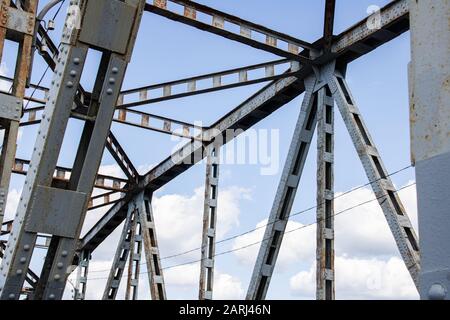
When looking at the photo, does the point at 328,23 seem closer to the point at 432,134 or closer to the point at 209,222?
the point at 209,222

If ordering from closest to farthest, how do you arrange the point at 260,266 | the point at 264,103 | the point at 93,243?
the point at 260,266, the point at 264,103, the point at 93,243

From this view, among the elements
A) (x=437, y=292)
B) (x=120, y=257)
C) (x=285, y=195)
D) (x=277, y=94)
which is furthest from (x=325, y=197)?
(x=120, y=257)

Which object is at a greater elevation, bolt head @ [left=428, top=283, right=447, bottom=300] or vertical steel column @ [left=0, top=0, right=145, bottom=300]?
vertical steel column @ [left=0, top=0, right=145, bottom=300]

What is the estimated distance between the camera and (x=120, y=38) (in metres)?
5.30

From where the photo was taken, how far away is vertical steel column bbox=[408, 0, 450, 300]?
2340 mm

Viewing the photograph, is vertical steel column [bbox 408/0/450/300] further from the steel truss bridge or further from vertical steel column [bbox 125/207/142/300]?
vertical steel column [bbox 125/207/142/300]

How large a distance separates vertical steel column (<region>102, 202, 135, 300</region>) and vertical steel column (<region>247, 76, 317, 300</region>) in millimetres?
9966

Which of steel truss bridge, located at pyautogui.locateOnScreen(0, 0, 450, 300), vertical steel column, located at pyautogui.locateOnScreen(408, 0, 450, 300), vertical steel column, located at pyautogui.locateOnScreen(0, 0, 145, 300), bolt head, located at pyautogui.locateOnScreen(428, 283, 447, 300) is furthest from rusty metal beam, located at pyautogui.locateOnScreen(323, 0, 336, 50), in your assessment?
bolt head, located at pyautogui.locateOnScreen(428, 283, 447, 300)

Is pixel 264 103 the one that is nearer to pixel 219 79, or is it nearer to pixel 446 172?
pixel 219 79

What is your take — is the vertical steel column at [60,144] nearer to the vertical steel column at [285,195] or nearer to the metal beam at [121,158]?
the vertical steel column at [285,195]

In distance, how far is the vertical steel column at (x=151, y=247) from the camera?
20.2m

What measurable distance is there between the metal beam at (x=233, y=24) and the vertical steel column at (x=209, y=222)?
5.91 meters
